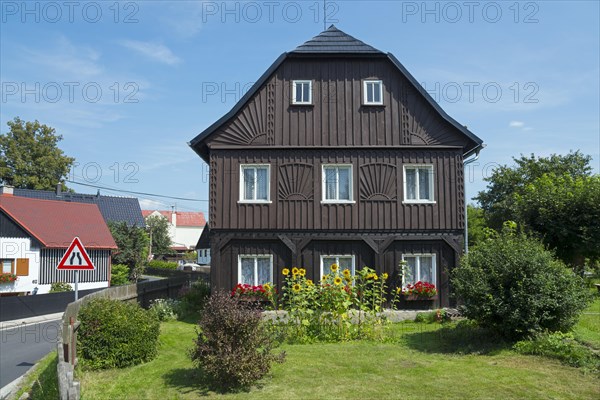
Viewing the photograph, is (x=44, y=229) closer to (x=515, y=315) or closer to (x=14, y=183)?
(x=14, y=183)

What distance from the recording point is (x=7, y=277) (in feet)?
94.9

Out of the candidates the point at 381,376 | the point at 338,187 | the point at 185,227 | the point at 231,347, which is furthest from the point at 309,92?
the point at 185,227

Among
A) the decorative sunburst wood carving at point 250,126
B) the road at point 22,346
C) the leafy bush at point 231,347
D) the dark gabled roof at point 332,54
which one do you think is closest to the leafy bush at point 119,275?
the road at point 22,346

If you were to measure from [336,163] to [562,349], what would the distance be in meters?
9.48

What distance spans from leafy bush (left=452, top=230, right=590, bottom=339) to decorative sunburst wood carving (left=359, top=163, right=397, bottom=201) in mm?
6051

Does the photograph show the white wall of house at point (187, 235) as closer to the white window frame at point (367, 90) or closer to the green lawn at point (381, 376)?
the white window frame at point (367, 90)

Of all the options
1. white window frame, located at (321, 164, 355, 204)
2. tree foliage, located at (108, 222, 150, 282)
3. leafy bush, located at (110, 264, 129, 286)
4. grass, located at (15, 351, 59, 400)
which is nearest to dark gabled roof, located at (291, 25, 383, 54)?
white window frame, located at (321, 164, 355, 204)

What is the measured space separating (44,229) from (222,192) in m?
19.8

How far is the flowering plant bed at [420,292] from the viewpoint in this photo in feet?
56.9

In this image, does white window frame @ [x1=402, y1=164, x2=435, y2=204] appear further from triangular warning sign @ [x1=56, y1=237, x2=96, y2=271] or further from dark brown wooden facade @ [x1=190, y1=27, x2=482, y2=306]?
triangular warning sign @ [x1=56, y1=237, x2=96, y2=271]

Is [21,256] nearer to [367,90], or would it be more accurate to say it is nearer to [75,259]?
[75,259]

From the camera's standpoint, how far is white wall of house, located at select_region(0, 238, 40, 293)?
29814mm

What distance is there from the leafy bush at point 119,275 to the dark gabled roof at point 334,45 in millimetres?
25419

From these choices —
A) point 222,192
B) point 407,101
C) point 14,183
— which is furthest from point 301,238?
point 14,183
